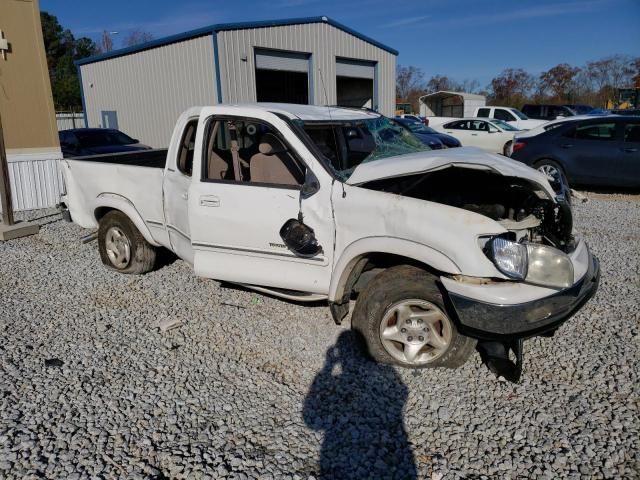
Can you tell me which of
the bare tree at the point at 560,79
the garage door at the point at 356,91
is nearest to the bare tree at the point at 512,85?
the bare tree at the point at 560,79

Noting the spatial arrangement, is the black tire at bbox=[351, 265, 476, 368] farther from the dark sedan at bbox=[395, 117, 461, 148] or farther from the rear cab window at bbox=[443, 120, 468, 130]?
the rear cab window at bbox=[443, 120, 468, 130]

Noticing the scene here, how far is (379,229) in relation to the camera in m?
3.55

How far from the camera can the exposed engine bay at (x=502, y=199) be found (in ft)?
12.6

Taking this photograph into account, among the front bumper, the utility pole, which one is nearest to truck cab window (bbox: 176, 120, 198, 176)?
the front bumper

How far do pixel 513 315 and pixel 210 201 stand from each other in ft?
8.19

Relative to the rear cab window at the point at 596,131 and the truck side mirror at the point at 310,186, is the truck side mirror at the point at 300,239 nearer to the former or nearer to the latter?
the truck side mirror at the point at 310,186

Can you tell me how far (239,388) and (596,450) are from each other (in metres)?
2.24

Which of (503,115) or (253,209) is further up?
(503,115)

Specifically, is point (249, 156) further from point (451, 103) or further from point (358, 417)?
point (451, 103)

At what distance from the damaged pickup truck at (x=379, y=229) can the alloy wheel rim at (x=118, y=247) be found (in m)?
0.95

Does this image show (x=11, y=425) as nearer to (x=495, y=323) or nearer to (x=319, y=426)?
(x=319, y=426)

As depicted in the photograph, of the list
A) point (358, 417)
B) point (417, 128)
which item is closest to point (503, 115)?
point (417, 128)

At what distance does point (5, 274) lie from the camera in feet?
20.6

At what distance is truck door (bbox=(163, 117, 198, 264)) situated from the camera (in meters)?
4.72
